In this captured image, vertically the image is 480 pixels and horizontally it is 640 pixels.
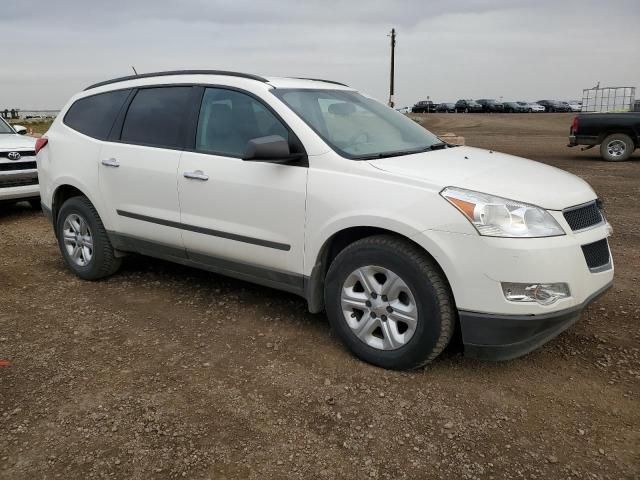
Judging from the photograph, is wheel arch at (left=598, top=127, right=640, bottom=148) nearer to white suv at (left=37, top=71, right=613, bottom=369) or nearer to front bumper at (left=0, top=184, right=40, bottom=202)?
white suv at (left=37, top=71, right=613, bottom=369)

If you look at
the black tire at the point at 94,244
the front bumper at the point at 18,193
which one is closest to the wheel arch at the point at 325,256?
the black tire at the point at 94,244

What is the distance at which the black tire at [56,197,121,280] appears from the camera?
489cm

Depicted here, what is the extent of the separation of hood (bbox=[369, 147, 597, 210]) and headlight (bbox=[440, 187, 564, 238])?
0.17 ft

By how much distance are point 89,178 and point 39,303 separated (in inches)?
43.6

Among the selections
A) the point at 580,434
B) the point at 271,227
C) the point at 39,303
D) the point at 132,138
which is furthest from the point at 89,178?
the point at 580,434

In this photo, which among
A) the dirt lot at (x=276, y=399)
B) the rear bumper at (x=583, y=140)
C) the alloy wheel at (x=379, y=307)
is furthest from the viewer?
the rear bumper at (x=583, y=140)

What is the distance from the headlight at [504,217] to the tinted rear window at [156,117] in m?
2.25

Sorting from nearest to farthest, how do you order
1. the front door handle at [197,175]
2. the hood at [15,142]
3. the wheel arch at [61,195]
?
1. the front door handle at [197,175]
2. the wheel arch at [61,195]
3. the hood at [15,142]

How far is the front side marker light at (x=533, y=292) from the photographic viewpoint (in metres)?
2.92

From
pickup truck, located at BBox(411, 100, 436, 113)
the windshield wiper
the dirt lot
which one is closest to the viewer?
the dirt lot

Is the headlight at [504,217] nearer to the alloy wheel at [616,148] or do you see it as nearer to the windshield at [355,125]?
the windshield at [355,125]

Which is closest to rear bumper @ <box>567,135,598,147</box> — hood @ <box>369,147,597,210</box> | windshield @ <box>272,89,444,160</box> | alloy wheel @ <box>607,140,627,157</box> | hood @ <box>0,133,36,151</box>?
alloy wheel @ <box>607,140,627,157</box>

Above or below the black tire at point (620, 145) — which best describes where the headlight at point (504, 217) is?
above

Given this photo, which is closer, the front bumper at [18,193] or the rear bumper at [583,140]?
the front bumper at [18,193]
